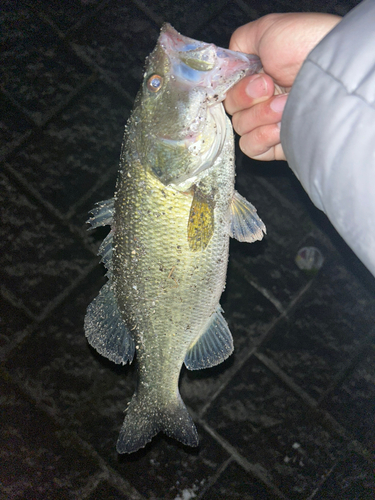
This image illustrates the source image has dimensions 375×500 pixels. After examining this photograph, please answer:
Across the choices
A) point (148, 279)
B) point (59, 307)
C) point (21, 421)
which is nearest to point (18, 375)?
point (21, 421)

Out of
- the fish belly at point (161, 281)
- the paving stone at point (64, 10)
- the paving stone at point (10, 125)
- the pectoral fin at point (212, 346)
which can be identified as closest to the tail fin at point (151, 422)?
the fish belly at point (161, 281)

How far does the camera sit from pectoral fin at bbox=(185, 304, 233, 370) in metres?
1.73

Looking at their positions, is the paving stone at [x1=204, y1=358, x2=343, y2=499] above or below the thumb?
below

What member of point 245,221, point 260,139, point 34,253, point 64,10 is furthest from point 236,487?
point 64,10

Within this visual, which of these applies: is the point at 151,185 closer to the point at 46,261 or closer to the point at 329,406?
the point at 46,261

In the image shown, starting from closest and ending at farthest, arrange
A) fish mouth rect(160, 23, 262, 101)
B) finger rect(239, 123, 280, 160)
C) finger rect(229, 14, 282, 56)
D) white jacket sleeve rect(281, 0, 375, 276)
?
white jacket sleeve rect(281, 0, 375, 276) → fish mouth rect(160, 23, 262, 101) → finger rect(229, 14, 282, 56) → finger rect(239, 123, 280, 160)

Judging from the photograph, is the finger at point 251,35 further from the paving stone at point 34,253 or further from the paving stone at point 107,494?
the paving stone at point 107,494

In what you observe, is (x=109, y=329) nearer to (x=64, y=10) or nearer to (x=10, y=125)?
(x=10, y=125)

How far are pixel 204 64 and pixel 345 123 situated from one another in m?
0.56

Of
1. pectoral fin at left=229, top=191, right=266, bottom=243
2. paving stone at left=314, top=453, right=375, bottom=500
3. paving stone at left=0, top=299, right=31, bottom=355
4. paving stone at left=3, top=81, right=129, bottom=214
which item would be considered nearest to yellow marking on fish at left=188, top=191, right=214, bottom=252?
pectoral fin at left=229, top=191, right=266, bottom=243

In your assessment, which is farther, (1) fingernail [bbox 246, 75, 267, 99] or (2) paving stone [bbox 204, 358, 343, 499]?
(2) paving stone [bbox 204, 358, 343, 499]

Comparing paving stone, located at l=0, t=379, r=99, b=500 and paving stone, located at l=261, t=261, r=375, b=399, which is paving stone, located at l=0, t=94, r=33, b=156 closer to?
paving stone, located at l=0, t=379, r=99, b=500

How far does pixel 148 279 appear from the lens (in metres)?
1.57

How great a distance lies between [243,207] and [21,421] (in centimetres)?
203
